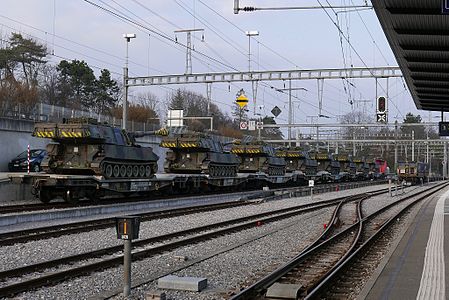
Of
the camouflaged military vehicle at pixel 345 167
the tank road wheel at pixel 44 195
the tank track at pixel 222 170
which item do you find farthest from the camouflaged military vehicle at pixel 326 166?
the tank road wheel at pixel 44 195

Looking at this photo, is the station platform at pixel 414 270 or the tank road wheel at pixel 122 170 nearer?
the station platform at pixel 414 270

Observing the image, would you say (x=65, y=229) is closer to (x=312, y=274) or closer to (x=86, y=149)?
(x=312, y=274)

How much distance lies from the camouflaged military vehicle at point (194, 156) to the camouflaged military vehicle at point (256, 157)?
6584mm

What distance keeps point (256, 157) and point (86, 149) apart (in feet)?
63.5

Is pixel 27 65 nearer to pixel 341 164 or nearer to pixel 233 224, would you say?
pixel 341 164

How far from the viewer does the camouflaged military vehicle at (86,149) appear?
72.6 ft

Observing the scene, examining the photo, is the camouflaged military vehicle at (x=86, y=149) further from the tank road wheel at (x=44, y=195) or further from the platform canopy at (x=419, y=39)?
the platform canopy at (x=419, y=39)

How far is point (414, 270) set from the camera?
9.56 meters

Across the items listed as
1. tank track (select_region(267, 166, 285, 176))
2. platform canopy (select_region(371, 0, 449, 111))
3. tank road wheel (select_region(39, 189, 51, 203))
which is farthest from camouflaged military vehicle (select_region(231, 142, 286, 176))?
tank road wheel (select_region(39, 189, 51, 203))

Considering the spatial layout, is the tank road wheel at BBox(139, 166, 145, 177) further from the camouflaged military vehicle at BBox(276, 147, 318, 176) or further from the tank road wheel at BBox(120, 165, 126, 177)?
the camouflaged military vehicle at BBox(276, 147, 318, 176)

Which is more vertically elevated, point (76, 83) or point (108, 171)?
point (76, 83)

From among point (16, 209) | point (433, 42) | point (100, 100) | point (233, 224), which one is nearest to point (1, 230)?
point (16, 209)

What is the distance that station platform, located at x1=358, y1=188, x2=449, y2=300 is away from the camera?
7.82 m

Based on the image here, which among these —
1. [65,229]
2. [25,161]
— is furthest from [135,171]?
[25,161]
